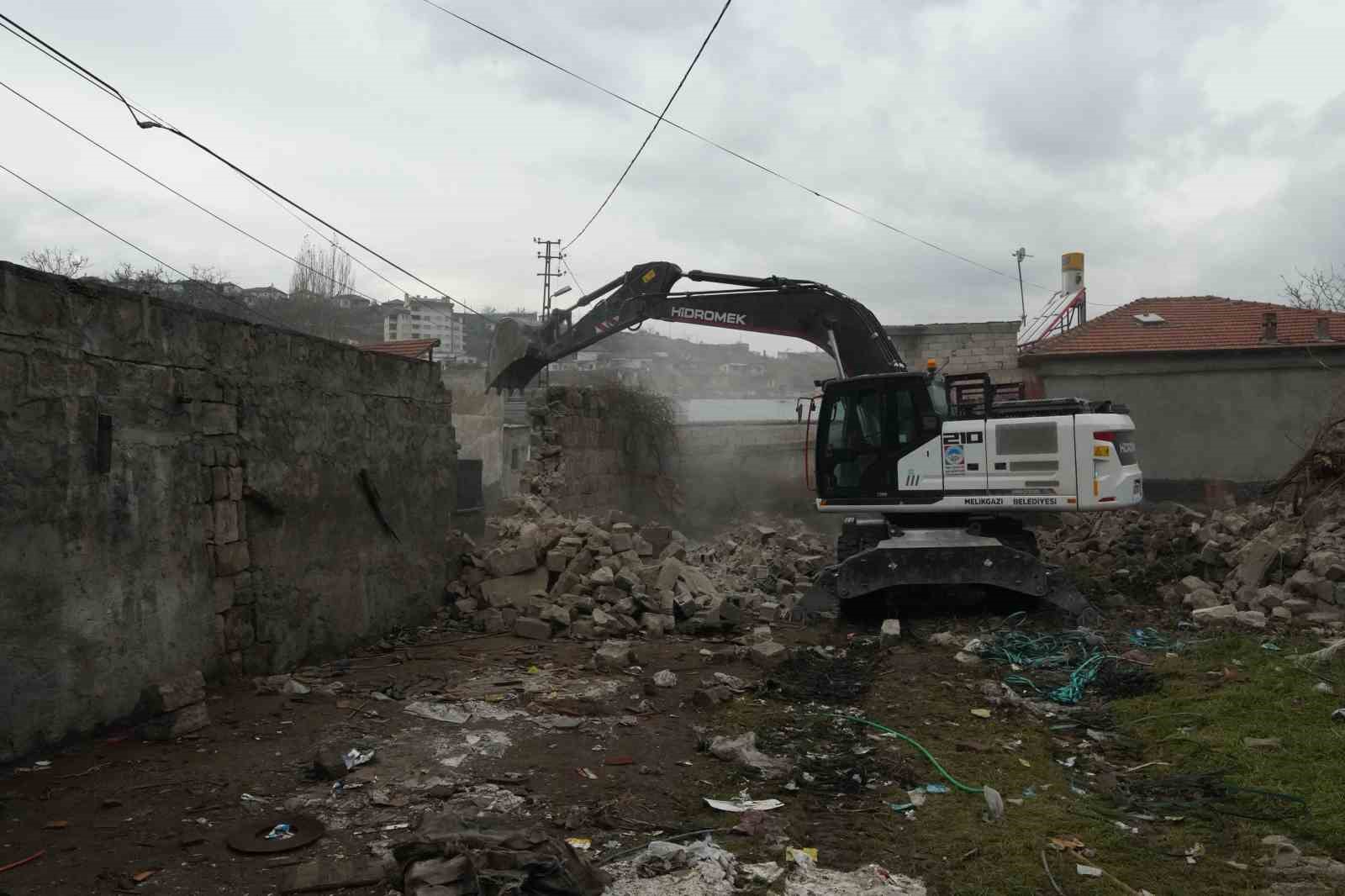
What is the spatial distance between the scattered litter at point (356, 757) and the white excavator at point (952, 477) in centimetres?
543

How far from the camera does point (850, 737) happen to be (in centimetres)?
592

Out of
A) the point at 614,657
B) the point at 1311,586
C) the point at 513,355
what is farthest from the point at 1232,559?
the point at 513,355

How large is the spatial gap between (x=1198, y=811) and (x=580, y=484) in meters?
12.1

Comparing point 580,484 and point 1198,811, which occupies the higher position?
point 580,484

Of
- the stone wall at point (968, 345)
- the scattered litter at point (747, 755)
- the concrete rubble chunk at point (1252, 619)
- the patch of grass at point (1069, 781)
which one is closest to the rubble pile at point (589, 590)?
the patch of grass at point (1069, 781)

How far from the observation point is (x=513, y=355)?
13516mm

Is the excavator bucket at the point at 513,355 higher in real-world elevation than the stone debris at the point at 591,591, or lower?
higher

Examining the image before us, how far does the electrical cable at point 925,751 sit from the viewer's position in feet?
16.3

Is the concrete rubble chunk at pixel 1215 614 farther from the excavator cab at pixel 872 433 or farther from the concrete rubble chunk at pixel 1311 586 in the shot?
the excavator cab at pixel 872 433

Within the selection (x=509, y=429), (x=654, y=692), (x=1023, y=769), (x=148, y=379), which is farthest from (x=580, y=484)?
(x=509, y=429)

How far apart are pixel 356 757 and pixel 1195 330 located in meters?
18.8

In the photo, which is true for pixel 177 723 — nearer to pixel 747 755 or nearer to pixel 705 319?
pixel 747 755

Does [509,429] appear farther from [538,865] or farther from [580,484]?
[538,865]

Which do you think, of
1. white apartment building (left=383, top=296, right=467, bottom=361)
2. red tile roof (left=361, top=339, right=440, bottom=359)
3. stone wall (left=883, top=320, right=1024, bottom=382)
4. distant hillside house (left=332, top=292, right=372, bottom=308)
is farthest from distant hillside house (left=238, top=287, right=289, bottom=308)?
stone wall (left=883, top=320, right=1024, bottom=382)
